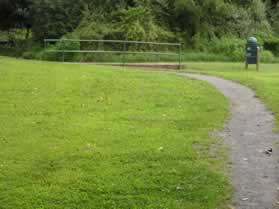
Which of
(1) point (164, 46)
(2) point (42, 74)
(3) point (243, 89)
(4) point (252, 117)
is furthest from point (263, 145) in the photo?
(1) point (164, 46)

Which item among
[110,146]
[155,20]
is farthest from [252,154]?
[155,20]

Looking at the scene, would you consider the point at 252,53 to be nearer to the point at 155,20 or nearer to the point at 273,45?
the point at 155,20

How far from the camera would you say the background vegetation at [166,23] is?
2719 centimetres

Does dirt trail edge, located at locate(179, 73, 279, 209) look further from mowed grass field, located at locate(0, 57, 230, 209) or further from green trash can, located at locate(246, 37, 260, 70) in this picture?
green trash can, located at locate(246, 37, 260, 70)

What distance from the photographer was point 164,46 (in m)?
26.5

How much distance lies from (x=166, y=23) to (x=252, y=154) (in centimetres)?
2114

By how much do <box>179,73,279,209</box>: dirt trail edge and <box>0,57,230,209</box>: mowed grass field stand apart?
218mm

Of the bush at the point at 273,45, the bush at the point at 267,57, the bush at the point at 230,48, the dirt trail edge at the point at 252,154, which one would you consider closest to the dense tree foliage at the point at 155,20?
the bush at the point at 273,45

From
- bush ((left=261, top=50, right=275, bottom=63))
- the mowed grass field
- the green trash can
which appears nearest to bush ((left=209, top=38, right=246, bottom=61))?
bush ((left=261, top=50, right=275, bottom=63))

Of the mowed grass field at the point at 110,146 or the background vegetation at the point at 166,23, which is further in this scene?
the background vegetation at the point at 166,23

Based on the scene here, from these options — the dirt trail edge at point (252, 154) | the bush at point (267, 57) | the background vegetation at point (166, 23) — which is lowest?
the dirt trail edge at point (252, 154)

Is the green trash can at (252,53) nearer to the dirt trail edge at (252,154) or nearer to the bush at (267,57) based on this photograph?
the bush at (267,57)

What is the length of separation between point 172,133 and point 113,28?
19.0 m

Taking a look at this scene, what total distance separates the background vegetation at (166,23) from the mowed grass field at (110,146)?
13070 millimetres
